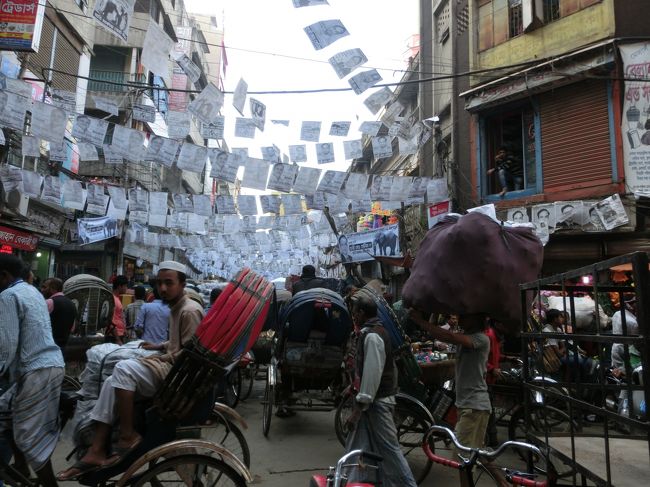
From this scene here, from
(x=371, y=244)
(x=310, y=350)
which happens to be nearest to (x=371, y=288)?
(x=310, y=350)

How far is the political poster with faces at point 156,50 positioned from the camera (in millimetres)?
6598

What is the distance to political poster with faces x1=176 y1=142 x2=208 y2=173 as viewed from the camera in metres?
9.80

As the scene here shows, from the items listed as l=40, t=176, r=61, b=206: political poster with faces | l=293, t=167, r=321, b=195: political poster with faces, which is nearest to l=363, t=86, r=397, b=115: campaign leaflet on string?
l=293, t=167, r=321, b=195: political poster with faces

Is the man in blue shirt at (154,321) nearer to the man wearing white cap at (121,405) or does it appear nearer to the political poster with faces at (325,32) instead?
the man wearing white cap at (121,405)

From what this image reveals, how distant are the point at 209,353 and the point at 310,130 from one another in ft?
22.3

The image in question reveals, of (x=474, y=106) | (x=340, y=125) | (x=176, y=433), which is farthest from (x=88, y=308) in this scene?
(x=474, y=106)

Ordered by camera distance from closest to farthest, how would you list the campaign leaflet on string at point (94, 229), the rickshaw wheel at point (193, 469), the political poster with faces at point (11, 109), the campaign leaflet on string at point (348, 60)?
the rickshaw wheel at point (193, 469) < the campaign leaflet on string at point (348, 60) < the political poster with faces at point (11, 109) < the campaign leaflet on string at point (94, 229)

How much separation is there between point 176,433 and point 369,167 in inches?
984

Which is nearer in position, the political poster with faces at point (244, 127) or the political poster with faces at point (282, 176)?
the political poster with faces at point (244, 127)

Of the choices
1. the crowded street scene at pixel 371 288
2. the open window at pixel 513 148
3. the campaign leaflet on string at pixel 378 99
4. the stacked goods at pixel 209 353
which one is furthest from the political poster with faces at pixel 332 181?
the stacked goods at pixel 209 353

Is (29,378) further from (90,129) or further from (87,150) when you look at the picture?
(87,150)

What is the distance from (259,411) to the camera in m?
8.50

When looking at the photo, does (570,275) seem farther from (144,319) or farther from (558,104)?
(558,104)

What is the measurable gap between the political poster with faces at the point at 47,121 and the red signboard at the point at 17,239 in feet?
17.0
